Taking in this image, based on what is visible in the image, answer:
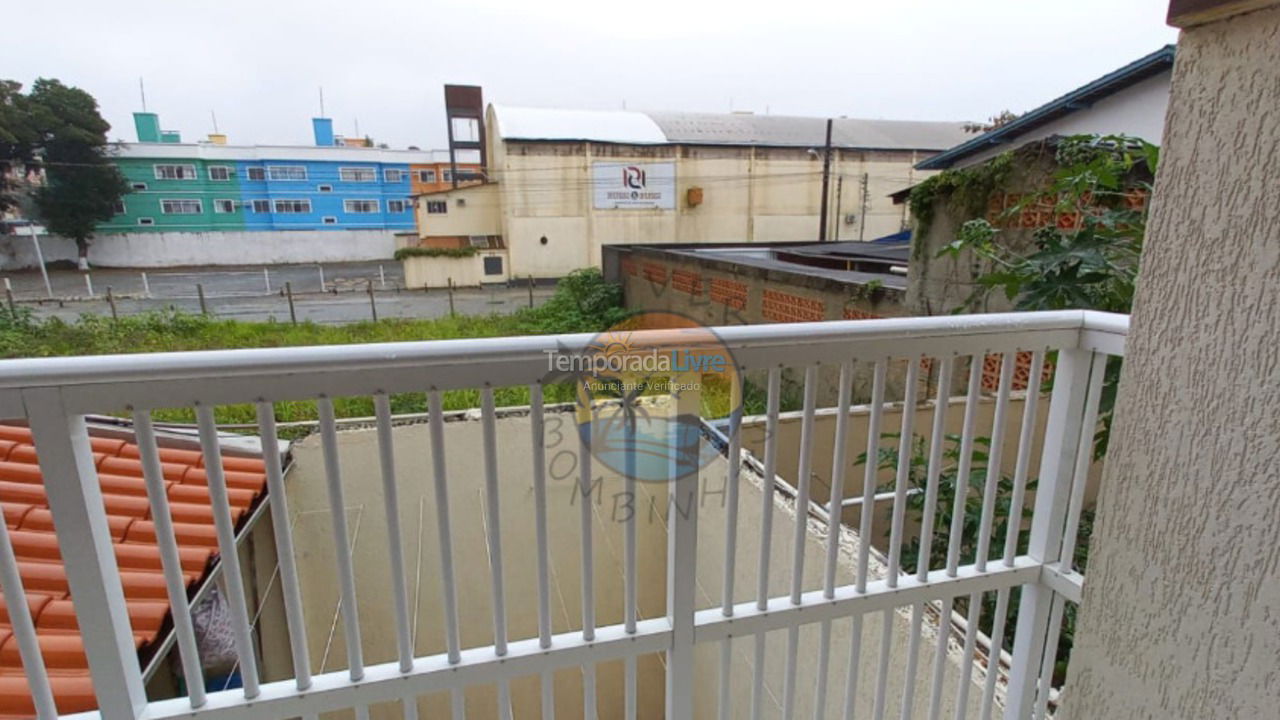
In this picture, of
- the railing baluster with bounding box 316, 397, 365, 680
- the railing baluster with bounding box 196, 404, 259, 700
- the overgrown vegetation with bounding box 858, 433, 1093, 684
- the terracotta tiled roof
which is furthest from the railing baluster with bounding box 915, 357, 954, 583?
the terracotta tiled roof

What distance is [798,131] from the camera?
17.7 metres

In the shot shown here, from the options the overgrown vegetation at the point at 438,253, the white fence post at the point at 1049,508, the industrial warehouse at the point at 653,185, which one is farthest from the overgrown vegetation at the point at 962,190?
the overgrown vegetation at the point at 438,253

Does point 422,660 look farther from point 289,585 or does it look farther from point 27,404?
point 27,404

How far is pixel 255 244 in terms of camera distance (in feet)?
62.0

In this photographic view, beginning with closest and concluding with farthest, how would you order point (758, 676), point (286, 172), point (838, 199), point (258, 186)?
point (758, 676), point (838, 199), point (258, 186), point (286, 172)

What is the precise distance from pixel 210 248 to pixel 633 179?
13.7 m

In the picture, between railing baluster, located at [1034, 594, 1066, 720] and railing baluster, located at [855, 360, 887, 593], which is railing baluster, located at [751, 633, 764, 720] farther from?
railing baluster, located at [1034, 594, 1066, 720]

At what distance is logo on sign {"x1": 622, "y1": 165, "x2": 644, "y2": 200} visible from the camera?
14.8 m

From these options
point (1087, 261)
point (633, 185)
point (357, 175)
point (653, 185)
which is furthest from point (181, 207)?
point (1087, 261)

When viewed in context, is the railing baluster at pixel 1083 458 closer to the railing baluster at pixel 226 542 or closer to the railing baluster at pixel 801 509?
the railing baluster at pixel 801 509

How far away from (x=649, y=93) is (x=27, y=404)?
68.3 feet

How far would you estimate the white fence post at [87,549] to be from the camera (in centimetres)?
68

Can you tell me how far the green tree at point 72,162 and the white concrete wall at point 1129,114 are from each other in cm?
2023

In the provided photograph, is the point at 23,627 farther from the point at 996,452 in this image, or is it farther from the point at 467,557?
the point at 467,557
